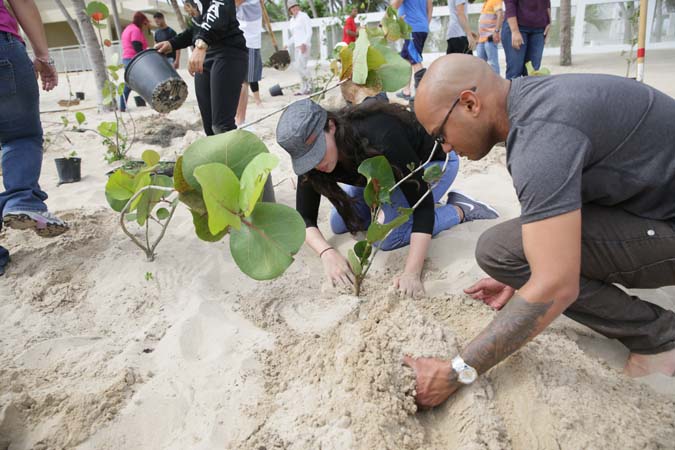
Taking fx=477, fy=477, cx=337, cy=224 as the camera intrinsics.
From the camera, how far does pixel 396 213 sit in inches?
82.4

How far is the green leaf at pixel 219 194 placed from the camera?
2.99 ft

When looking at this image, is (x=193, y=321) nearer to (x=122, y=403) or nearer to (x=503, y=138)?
(x=122, y=403)

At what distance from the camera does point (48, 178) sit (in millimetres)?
3322

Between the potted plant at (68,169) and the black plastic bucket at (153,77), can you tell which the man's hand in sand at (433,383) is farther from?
the potted plant at (68,169)

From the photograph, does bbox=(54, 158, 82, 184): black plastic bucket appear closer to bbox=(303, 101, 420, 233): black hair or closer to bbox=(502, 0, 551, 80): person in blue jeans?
bbox=(303, 101, 420, 233): black hair

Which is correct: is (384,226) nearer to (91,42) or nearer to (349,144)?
(349,144)

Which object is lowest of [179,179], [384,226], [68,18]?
[384,226]

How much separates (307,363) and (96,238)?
140 centimetres

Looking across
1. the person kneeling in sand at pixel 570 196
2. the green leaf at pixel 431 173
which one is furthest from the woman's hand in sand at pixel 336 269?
the person kneeling in sand at pixel 570 196

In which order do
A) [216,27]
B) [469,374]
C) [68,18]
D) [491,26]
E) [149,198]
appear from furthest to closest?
[68,18], [491,26], [216,27], [149,198], [469,374]

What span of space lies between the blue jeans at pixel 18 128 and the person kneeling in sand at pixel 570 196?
1.74 meters

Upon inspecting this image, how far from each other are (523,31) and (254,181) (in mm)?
3736

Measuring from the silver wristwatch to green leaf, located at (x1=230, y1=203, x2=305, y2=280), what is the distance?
0.45 meters

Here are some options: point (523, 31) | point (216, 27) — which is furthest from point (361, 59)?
point (523, 31)
